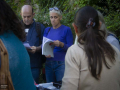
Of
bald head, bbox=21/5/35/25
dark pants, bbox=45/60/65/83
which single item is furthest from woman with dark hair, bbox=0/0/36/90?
bald head, bbox=21/5/35/25

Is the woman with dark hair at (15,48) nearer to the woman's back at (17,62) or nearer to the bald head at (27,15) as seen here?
the woman's back at (17,62)

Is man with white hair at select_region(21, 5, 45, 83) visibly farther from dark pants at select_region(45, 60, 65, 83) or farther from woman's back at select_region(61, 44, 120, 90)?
woman's back at select_region(61, 44, 120, 90)

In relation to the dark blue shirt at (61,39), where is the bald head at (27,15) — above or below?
above

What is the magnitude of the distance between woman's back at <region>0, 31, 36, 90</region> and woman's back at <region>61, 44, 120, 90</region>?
36cm

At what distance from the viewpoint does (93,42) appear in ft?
5.20

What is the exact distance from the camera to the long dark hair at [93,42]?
1.56 meters

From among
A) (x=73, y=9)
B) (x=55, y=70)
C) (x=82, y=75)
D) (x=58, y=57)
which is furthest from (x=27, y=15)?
(x=73, y=9)

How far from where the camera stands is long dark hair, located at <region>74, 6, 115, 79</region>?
156cm

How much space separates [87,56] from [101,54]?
135mm

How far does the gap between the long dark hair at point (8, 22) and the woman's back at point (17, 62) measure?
0.17ft

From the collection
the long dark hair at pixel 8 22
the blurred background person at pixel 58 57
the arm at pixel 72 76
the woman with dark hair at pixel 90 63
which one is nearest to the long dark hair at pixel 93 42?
the woman with dark hair at pixel 90 63

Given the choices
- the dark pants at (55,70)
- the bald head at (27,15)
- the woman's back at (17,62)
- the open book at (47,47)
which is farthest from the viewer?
the bald head at (27,15)

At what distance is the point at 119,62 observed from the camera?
5.57 ft

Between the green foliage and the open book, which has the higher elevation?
the green foliage
